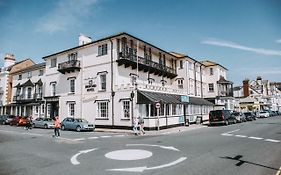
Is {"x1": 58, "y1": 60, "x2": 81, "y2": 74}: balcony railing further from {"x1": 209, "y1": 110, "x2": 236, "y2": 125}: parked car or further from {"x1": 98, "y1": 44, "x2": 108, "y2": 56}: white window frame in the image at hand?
{"x1": 209, "y1": 110, "x2": 236, "y2": 125}: parked car

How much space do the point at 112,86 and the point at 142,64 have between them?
17.2ft

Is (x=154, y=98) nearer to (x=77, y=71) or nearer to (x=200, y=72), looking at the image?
(x=77, y=71)

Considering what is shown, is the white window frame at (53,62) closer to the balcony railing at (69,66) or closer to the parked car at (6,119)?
the balcony railing at (69,66)

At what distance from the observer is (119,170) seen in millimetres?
7910

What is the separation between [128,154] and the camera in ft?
35.3

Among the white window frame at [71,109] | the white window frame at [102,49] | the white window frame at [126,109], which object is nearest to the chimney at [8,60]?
the white window frame at [71,109]

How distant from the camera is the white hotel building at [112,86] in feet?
81.4

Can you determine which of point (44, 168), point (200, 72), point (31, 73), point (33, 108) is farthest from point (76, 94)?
point (200, 72)

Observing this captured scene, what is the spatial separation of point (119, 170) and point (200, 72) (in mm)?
40898

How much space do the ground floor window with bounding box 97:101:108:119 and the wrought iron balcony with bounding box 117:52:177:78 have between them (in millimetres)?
5275

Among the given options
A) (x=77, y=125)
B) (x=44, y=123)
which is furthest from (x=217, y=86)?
(x=44, y=123)

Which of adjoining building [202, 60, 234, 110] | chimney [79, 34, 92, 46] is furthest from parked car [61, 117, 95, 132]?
adjoining building [202, 60, 234, 110]

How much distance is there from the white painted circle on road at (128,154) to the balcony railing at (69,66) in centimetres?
2064

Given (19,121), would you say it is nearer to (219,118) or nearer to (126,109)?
(126,109)
